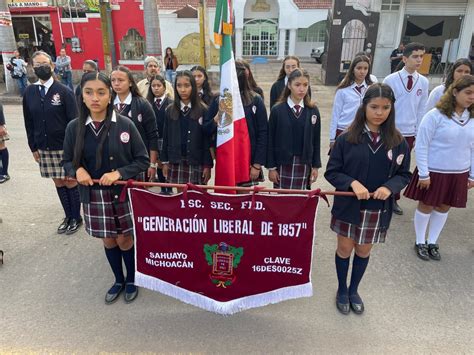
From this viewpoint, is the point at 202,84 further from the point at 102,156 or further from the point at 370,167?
the point at 370,167

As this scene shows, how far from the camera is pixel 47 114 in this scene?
3941 millimetres

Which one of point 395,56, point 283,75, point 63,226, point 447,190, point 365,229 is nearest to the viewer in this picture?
point 365,229

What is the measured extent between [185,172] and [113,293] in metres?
1.42

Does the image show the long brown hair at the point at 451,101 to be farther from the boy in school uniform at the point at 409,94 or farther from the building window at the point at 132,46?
the building window at the point at 132,46

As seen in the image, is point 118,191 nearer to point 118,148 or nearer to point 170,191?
point 118,148

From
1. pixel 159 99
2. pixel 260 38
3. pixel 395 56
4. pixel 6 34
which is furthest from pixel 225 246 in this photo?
pixel 260 38

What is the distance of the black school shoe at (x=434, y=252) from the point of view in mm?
3754

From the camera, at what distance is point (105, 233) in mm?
2912

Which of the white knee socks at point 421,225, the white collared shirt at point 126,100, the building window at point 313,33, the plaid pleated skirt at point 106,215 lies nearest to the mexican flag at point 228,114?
the plaid pleated skirt at point 106,215

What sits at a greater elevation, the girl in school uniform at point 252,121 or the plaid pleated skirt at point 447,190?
the girl in school uniform at point 252,121

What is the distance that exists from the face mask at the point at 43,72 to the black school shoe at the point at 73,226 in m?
1.62

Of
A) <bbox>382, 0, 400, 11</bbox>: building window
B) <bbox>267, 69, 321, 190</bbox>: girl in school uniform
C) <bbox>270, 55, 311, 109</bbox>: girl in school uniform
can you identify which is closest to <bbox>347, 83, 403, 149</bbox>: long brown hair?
<bbox>267, 69, 321, 190</bbox>: girl in school uniform

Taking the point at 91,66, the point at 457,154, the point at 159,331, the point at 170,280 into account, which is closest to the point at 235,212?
the point at 170,280

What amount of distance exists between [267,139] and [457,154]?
1787 mm
